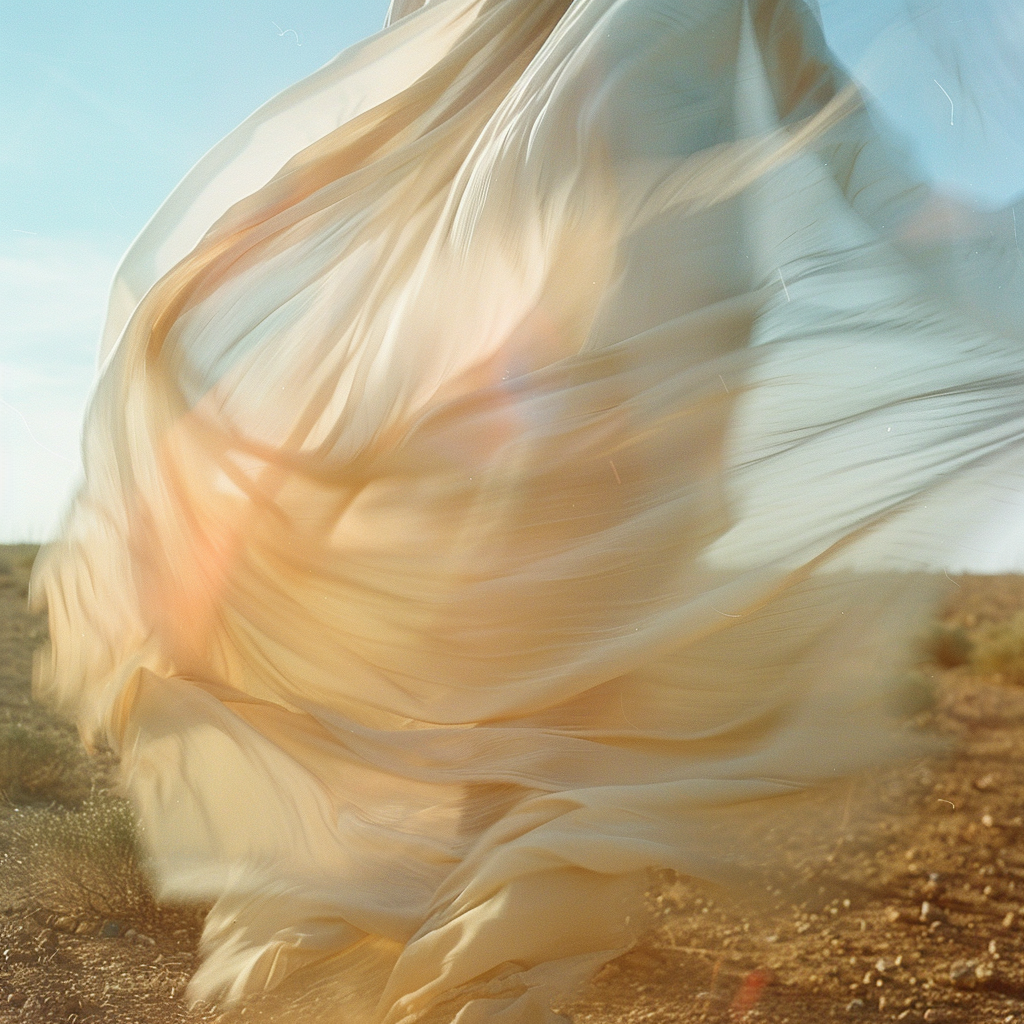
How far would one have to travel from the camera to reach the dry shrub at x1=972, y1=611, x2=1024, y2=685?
5.17 meters

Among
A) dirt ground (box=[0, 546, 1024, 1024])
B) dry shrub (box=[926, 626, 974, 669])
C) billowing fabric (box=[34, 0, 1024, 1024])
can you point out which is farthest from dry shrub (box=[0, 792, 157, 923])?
dry shrub (box=[926, 626, 974, 669])

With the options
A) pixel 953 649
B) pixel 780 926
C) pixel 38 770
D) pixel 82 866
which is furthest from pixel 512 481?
pixel 953 649

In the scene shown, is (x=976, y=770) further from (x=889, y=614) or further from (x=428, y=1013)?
(x=428, y=1013)

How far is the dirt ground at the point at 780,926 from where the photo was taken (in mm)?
2518

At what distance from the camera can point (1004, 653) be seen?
208 inches

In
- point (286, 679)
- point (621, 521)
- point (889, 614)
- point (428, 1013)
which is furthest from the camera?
point (286, 679)

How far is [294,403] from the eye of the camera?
3525mm

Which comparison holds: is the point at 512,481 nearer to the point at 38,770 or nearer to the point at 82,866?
the point at 82,866

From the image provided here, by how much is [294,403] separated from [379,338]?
1.30 feet

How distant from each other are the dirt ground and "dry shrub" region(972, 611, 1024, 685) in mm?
1453

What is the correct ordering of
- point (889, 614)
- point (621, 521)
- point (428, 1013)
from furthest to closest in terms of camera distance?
point (621, 521) → point (889, 614) → point (428, 1013)

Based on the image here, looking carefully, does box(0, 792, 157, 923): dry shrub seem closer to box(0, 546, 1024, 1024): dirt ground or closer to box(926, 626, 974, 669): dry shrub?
box(0, 546, 1024, 1024): dirt ground

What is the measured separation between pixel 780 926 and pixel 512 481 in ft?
5.12

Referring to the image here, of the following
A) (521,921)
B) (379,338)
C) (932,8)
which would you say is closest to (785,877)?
(521,921)
